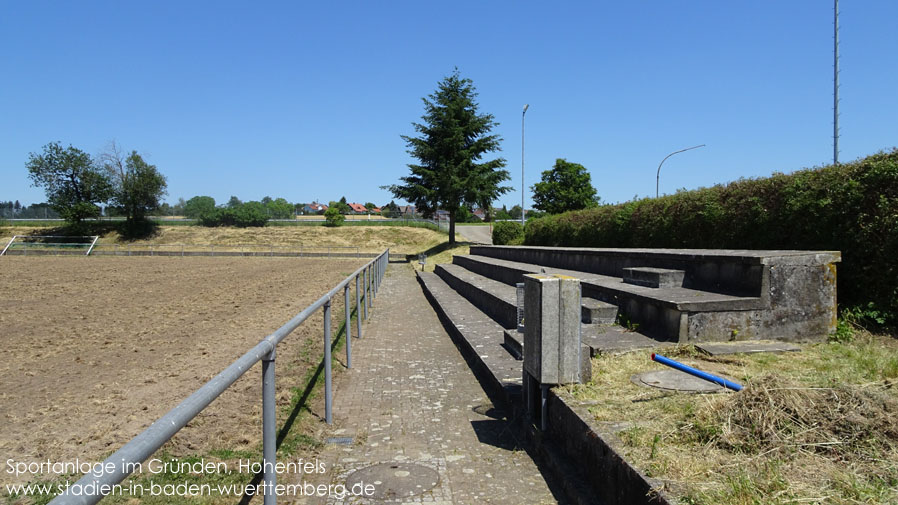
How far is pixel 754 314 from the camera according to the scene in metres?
4.97

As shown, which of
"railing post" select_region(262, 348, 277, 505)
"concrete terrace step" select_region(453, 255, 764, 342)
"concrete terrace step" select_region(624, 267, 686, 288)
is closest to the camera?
"railing post" select_region(262, 348, 277, 505)

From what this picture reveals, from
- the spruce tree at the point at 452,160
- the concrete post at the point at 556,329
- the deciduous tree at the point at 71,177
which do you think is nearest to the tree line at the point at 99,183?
the deciduous tree at the point at 71,177

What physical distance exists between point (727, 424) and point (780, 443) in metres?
0.25

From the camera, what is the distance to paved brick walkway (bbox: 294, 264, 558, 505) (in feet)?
10.7

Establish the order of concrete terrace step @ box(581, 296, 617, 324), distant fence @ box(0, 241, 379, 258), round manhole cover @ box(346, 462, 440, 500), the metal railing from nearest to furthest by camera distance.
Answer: the metal railing
round manhole cover @ box(346, 462, 440, 500)
concrete terrace step @ box(581, 296, 617, 324)
distant fence @ box(0, 241, 379, 258)

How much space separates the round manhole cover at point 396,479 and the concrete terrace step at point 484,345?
1.22 metres

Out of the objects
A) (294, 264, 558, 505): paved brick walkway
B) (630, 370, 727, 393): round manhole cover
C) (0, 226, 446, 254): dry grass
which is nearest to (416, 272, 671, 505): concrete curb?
(294, 264, 558, 505): paved brick walkway

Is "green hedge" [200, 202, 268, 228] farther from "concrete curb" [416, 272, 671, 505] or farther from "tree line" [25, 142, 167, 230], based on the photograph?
"concrete curb" [416, 272, 671, 505]

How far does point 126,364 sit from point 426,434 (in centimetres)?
406

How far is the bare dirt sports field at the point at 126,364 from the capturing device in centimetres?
395

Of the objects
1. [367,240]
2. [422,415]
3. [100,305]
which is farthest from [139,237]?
[422,415]

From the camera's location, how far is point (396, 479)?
3.39 meters

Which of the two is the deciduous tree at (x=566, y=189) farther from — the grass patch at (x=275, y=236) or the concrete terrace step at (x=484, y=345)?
the concrete terrace step at (x=484, y=345)

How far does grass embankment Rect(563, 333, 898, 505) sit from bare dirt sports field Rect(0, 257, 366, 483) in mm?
2746
